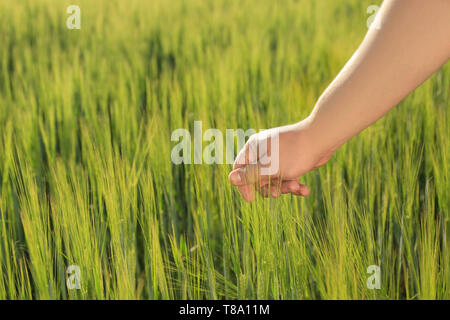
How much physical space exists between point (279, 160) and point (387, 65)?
0.22 m

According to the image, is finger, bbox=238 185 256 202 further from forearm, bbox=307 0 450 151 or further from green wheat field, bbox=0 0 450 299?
forearm, bbox=307 0 450 151

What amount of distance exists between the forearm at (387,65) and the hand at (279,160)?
0.05m

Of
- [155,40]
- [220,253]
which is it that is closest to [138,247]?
[220,253]

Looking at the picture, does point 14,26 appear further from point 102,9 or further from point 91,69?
point 91,69

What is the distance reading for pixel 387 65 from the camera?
26.3 inches

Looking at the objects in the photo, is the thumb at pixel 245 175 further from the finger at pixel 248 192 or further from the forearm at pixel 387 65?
the forearm at pixel 387 65

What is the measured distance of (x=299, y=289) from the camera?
81 centimetres

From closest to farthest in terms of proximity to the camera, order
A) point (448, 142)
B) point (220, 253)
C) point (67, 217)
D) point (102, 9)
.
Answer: point (67, 217) < point (448, 142) < point (220, 253) < point (102, 9)

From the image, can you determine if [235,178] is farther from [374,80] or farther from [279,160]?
[374,80]

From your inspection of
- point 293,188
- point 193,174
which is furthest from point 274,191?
point 193,174

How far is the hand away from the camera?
2.56 feet

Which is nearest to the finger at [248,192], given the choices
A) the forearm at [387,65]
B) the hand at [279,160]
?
the hand at [279,160]

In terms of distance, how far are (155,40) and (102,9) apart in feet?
2.07

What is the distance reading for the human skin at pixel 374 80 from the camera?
639 mm
